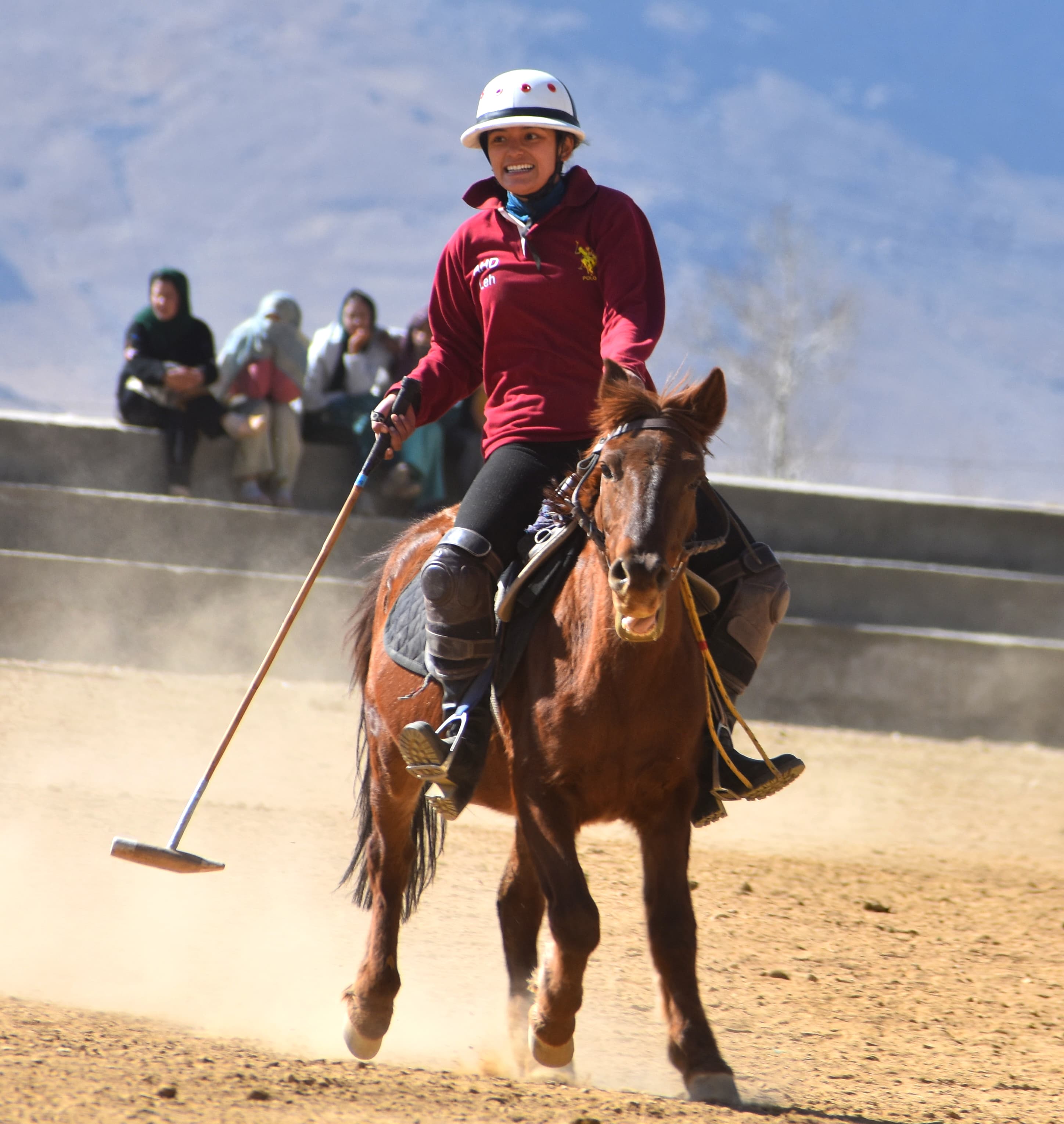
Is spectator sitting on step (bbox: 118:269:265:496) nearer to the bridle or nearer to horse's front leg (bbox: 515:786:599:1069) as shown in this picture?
the bridle

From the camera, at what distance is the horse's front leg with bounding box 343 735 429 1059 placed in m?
4.86

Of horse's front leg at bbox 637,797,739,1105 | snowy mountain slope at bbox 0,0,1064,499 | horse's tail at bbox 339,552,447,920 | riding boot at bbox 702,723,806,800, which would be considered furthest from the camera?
snowy mountain slope at bbox 0,0,1064,499

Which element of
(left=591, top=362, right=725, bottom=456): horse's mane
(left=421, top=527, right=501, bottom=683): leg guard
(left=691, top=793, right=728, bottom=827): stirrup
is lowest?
(left=691, top=793, right=728, bottom=827): stirrup

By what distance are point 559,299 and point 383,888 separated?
2.16 metres

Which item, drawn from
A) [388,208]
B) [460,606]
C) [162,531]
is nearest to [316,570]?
[460,606]

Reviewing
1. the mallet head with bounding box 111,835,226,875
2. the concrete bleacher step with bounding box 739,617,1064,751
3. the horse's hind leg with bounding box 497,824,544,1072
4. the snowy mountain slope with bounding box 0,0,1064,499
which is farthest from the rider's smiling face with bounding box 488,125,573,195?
the snowy mountain slope with bounding box 0,0,1064,499

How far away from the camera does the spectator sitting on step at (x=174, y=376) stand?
1191cm

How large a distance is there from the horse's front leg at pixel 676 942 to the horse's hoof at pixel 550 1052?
30 cm

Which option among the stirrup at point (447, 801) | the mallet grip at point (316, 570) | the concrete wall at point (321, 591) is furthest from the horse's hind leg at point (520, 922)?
the concrete wall at point (321, 591)

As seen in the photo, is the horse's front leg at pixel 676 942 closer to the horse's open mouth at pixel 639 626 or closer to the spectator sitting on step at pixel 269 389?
the horse's open mouth at pixel 639 626

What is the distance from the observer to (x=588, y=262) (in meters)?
4.65

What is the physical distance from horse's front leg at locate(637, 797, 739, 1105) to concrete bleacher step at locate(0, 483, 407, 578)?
8460 mm

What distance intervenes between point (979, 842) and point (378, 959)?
17.2ft

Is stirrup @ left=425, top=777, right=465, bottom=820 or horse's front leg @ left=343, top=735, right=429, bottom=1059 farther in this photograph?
horse's front leg @ left=343, top=735, right=429, bottom=1059
